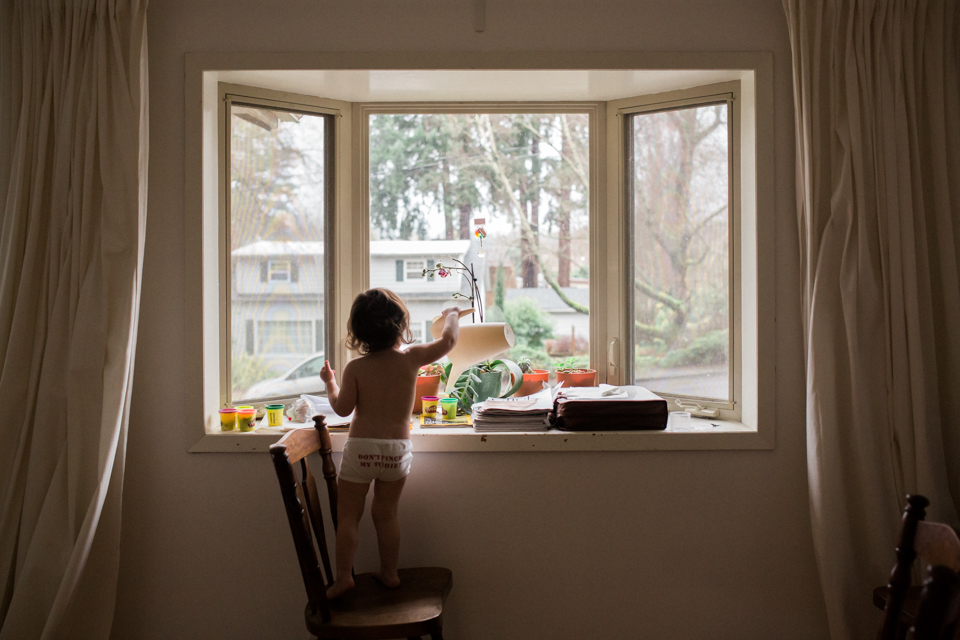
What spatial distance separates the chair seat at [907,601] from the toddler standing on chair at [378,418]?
1.23 metres

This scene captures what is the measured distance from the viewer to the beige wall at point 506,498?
6.29 feet

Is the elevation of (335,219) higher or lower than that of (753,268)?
higher

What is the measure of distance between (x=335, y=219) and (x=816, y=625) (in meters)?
2.06

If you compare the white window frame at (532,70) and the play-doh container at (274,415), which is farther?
the play-doh container at (274,415)

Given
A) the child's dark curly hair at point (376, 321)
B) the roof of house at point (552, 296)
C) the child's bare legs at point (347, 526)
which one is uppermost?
the roof of house at point (552, 296)

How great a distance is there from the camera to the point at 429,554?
1921 mm

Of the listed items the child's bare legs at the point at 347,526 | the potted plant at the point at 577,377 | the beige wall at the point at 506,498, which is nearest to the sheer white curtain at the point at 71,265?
the beige wall at the point at 506,498

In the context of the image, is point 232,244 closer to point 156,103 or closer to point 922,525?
point 156,103

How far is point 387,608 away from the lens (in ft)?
5.09

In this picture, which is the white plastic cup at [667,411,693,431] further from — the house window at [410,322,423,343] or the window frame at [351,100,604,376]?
the house window at [410,322,423,343]

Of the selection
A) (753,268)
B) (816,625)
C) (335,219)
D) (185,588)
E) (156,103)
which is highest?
(156,103)

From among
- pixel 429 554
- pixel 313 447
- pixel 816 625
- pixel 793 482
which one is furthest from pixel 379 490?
pixel 816 625

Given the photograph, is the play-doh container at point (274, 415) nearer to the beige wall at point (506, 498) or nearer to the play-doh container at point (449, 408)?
the beige wall at point (506, 498)

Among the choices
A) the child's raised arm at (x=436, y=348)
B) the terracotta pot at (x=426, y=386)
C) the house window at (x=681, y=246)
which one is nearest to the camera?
the child's raised arm at (x=436, y=348)
